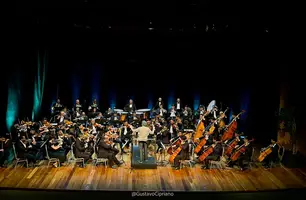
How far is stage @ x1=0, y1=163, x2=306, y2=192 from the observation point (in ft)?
32.1

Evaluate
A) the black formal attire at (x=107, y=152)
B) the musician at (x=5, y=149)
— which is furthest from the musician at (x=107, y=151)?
the musician at (x=5, y=149)

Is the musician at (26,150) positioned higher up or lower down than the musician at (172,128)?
lower down

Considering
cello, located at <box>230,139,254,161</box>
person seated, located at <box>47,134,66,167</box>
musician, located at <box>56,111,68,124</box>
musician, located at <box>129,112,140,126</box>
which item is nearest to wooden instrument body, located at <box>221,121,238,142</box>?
cello, located at <box>230,139,254,161</box>

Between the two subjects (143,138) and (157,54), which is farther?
(157,54)

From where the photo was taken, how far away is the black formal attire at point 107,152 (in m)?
10.9

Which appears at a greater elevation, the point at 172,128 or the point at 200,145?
the point at 172,128

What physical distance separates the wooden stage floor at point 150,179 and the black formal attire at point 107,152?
0.91 ft

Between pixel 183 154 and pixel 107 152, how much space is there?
2.29 metres

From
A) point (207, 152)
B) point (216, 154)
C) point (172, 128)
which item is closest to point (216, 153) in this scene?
point (216, 154)

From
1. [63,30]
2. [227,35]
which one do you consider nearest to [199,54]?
[227,35]

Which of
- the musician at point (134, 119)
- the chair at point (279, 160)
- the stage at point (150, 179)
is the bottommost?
the stage at point (150, 179)

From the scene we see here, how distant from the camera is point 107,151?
1109 cm

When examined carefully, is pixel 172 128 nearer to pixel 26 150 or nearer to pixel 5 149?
pixel 26 150

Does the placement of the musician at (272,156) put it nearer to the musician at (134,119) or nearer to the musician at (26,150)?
the musician at (134,119)
